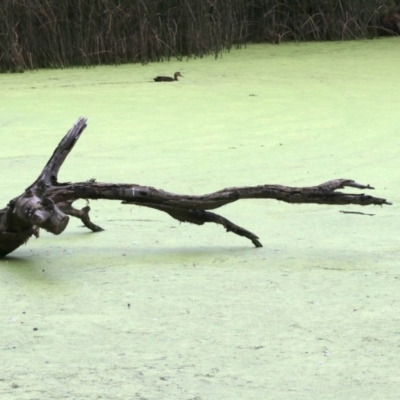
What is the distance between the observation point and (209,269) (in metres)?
2.40

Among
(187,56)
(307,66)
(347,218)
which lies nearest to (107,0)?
(187,56)

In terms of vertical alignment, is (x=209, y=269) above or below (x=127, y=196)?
below

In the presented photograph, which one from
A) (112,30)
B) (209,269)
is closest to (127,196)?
(209,269)

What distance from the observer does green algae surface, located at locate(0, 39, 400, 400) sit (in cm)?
173

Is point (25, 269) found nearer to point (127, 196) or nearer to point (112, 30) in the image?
point (127, 196)

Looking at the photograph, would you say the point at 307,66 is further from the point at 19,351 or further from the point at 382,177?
the point at 19,351

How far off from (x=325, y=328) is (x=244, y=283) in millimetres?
352

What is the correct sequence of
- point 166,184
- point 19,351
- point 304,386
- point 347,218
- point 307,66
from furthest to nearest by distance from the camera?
point 307,66, point 166,184, point 347,218, point 19,351, point 304,386

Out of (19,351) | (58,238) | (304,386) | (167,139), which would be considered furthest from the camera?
(167,139)

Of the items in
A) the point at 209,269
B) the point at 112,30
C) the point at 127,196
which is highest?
the point at 127,196

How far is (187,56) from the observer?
6.90 metres

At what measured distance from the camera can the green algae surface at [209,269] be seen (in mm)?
1732

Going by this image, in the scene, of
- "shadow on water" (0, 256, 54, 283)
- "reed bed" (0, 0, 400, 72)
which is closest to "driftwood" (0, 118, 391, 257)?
"shadow on water" (0, 256, 54, 283)

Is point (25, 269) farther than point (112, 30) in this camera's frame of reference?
No
